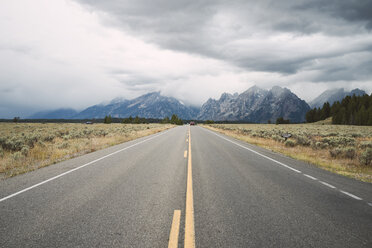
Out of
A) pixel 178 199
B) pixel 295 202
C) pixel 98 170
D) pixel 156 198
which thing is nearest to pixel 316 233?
pixel 295 202

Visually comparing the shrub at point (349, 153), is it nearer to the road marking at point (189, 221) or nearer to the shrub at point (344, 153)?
the shrub at point (344, 153)

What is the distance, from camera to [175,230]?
338cm

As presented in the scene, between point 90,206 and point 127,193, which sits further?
point 127,193

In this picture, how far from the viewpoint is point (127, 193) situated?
17.0ft

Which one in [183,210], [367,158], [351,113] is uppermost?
[351,113]

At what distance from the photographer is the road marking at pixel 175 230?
3.01m

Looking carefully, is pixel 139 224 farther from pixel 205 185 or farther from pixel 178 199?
pixel 205 185

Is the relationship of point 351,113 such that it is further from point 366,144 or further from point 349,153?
point 349,153

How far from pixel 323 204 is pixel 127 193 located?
4.59 meters

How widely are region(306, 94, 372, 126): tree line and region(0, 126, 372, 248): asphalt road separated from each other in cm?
9162

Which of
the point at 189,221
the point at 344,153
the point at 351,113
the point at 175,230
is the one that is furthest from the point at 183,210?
the point at 351,113

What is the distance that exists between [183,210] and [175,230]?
0.78 metres

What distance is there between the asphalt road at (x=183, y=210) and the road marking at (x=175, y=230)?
0.02 metres

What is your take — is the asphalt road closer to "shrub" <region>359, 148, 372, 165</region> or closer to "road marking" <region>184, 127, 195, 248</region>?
"road marking" <region>184, 127, 195, 248</region>
